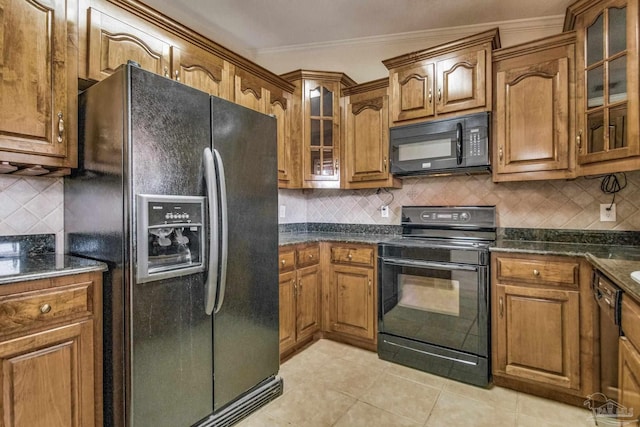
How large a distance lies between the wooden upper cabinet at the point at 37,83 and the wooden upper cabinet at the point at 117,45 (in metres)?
0.08

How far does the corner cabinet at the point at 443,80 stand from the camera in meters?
2.22

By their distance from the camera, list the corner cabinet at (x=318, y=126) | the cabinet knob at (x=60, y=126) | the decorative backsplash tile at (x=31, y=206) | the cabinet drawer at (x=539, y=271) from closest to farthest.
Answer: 1. the cabinet knob at (x=60, y=126)
2. the decorative backsplash tile at (x=31, y=206)
3. the cabinet drawer at (x=539, y=271)
4. the corner cabinet at (x=318, y=126)

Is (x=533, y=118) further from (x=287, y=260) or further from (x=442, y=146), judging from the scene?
(x=287, y=260)

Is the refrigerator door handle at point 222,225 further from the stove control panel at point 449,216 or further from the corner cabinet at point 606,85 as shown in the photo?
the corner cabinet at point 606,85

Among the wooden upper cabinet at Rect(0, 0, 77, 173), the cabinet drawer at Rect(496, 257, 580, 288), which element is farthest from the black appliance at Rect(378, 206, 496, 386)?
the wooden upper cabinet at Rect(0, 0, 77, 173)

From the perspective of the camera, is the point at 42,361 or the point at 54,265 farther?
the point at 54,265

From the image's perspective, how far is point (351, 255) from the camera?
2.58 meters

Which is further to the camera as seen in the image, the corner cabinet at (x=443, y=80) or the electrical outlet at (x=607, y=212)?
the corner cabinet at (x=443, y=80)

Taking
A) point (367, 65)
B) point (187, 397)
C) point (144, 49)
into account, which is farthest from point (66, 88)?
point (367, 65)

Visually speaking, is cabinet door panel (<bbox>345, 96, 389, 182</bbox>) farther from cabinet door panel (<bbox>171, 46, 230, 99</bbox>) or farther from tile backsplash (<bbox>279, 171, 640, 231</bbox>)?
cabinet door panel (<bbox>171, 46, 230, 99</bbox>)

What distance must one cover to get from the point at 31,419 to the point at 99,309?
0.41 m

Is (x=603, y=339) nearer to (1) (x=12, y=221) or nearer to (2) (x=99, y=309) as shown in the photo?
(2) (x=99, y=309)

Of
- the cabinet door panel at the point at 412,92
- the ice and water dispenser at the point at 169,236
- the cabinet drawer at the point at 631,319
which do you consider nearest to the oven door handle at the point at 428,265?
the cabinet drawer at the point at 631,319

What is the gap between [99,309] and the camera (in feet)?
4.43
